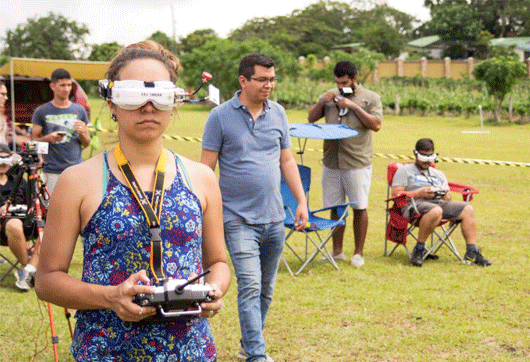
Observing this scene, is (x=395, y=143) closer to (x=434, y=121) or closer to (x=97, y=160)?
(x=434, y=121)

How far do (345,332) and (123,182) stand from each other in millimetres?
3647

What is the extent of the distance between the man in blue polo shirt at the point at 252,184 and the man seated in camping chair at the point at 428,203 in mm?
3026

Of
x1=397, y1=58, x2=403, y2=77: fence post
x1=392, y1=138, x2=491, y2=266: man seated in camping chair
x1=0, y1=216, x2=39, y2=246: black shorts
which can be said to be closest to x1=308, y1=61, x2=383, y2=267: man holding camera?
x1=392, y1=138, x2=491, y2=266: man seated in camping chair

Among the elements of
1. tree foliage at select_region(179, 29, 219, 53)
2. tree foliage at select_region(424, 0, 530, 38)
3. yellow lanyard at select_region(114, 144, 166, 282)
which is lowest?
yellow lanyard at select_region(114, 144, 166, 282)

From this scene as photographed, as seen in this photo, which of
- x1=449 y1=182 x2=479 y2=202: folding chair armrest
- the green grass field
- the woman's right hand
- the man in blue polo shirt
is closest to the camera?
the woman's right hand

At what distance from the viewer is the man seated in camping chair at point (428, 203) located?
7355 millimetres

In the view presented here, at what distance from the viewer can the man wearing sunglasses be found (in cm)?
721

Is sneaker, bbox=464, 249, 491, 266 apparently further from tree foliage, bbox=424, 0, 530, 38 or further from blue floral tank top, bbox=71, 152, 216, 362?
tree foliage, bbox=424, 0, 530, 38

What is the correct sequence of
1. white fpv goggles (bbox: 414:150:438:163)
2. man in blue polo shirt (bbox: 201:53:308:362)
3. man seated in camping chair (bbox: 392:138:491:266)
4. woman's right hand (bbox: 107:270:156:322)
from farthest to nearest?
white fpv goggles (bbox: 414:150:438:163), man seated in camping chair (bbox: 392:138:491:266), man in blue polo shirt (bbox: 201:53:308:362), woman's right hand (bbox: 107:270:156:322)

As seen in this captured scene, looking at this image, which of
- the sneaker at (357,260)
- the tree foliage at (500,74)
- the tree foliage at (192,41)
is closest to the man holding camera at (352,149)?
the sneaker at (357,260)

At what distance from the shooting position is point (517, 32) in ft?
261

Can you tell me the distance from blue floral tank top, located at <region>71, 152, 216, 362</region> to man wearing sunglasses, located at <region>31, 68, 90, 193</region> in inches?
217

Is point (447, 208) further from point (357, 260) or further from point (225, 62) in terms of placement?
point (225, 62)

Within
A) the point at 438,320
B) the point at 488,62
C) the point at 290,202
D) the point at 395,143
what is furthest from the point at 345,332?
the point at 488,62
